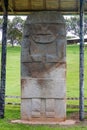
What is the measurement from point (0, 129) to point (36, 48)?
91.9 inches

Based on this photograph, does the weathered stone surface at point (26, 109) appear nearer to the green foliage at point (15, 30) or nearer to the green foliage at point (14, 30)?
the green foliage at point (14, 30)

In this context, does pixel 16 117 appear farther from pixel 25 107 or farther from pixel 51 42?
pixel 51 42

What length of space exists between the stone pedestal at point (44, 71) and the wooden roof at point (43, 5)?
2.76 ft

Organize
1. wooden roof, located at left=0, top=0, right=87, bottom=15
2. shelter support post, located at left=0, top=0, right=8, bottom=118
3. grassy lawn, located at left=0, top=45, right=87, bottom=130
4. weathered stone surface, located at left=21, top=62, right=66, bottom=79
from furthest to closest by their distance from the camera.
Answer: wooden roof, located at left=0, top=0, right=87, bottom=15, shelter support post, located at left=0, top=0, right=8, bottom=118, weathered stone surface, located at left=21, top=62, right=66, bottom=79, grassy lawn, located at left=0, top=45, right=87, bottom=130

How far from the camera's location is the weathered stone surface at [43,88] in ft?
38.8

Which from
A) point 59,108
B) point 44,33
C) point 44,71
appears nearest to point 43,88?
point 44,71

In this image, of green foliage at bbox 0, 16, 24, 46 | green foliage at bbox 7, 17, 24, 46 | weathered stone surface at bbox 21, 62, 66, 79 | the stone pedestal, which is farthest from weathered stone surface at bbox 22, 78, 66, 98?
green foliage at bbox 7, 17, 24, 46

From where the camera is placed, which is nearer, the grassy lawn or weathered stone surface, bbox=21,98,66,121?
the grassy lawn

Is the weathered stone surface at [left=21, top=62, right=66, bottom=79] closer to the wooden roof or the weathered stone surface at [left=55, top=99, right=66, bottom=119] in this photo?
the weathered stone surface at [left=55, top=99, right=66, bottom=119]

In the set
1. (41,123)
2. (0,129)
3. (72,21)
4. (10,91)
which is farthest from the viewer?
(72,21)

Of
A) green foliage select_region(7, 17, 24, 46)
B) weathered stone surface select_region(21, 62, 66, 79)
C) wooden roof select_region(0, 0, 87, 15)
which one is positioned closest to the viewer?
weathered stone surface select_region(21, 62, 66, 79)

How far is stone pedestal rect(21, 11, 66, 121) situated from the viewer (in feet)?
38.9

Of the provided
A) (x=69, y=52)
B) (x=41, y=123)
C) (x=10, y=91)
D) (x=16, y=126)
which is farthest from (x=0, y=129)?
(x=69, y=52)

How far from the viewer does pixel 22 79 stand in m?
11.9
